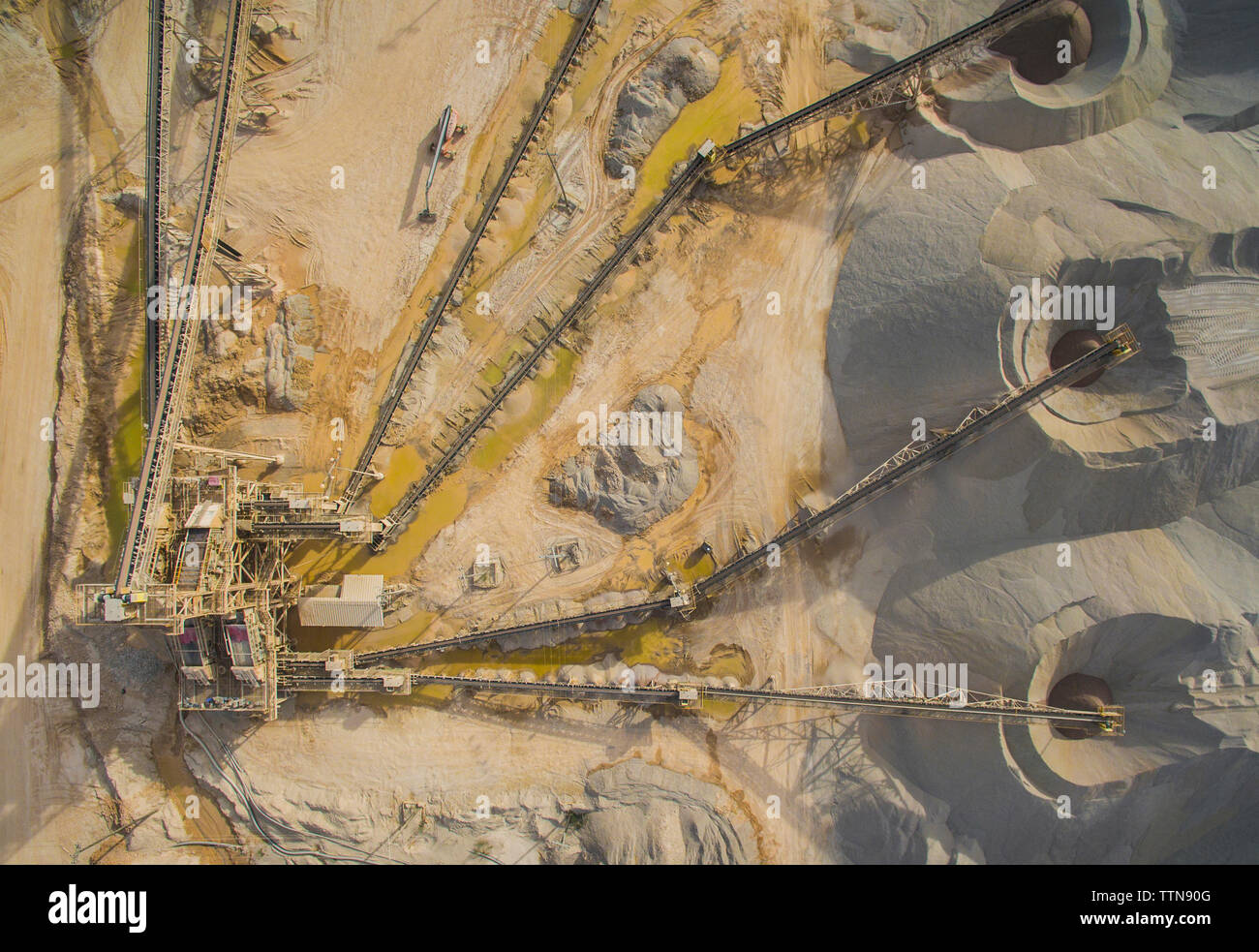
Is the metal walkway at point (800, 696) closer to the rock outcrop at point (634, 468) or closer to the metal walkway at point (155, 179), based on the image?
the rock outcrop at point (634, 468)

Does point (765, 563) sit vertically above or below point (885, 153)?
below

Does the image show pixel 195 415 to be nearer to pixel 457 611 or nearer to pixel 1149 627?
pixel 457 611

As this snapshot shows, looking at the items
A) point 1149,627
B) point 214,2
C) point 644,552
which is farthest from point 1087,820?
point 214,2
